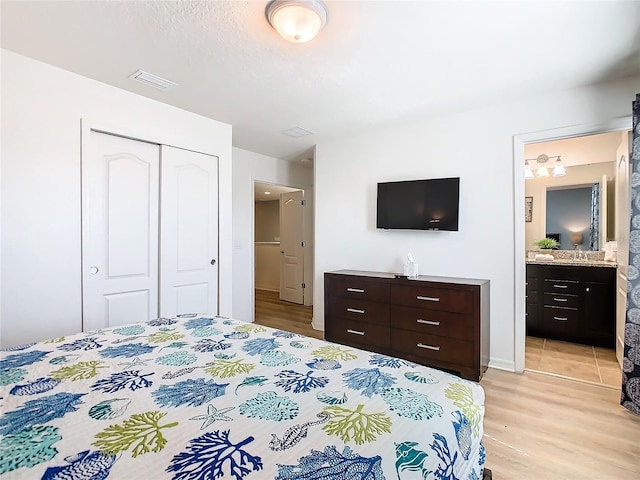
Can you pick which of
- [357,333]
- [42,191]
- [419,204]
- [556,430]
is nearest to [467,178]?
[419,204]

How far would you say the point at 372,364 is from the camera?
1.33 m

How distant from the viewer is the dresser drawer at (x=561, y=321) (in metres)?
3.64

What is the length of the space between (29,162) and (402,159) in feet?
10.5

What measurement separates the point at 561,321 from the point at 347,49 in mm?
3699

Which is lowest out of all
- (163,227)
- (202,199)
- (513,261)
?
(513,261)

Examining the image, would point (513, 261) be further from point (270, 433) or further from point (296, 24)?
point (270, 433)

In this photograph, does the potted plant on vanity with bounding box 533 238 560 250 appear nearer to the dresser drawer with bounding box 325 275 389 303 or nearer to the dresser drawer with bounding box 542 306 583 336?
the dresser drawer with bounding box 542 306 583 336

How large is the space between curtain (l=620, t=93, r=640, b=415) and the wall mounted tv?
1259 mm

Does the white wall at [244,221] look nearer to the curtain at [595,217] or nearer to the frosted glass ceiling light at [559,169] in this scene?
the frosted glass ceiling light at [559,169]

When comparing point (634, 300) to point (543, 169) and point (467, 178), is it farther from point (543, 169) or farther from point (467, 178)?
point (543, 169)

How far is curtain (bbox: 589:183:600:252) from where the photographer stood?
402 centimetres

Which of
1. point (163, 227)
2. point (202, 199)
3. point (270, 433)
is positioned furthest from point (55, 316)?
point (270, 433)

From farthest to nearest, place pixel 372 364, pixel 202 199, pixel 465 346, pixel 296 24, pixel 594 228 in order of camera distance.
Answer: pixel 594 228 → pixel 202 199 → pixel 465 346 → pixel 296 24 → pixel 372 364

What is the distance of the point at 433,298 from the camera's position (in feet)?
9.53
